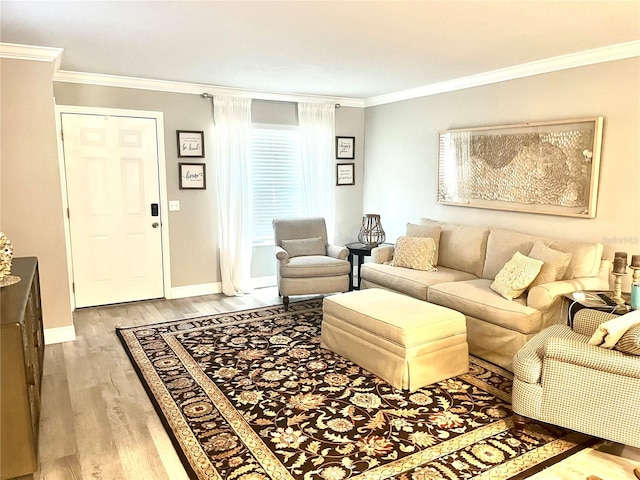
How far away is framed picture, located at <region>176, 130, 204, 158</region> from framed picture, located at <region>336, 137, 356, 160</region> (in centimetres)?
184

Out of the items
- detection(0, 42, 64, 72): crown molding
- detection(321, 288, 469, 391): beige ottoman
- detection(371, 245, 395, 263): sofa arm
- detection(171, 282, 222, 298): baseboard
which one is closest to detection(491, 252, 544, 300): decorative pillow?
detection(321, 288, 469, 391): beige ottoman

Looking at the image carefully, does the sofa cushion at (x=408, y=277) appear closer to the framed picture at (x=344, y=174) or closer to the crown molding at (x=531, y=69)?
the framed picture at (x=344, y=174)

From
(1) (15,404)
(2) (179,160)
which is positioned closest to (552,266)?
(1) (15,404)

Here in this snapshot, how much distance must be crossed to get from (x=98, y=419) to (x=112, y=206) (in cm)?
277

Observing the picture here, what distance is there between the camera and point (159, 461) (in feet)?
8.02

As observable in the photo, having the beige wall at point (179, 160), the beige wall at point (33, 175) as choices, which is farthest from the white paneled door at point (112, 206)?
the beige wall at point (33, 175)

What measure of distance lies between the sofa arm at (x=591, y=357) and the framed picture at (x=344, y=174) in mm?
4178

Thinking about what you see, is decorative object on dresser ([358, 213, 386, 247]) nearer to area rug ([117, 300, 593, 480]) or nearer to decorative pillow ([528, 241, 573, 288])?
area rug ([117, 300, 593, 480])

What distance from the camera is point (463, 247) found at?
473 cm

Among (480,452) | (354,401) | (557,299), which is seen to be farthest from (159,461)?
(557,299)

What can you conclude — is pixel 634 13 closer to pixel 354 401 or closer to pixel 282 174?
pixel 354 401

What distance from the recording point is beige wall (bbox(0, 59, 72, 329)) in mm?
3725

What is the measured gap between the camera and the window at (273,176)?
19.2ft

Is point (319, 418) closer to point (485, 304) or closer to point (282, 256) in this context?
point (485, 304)
